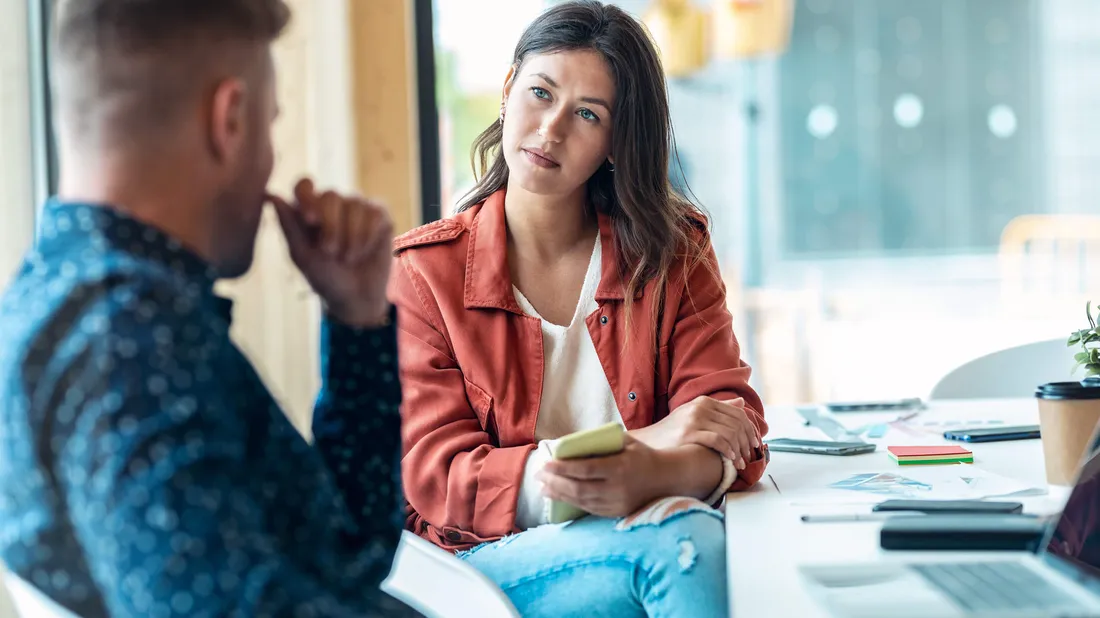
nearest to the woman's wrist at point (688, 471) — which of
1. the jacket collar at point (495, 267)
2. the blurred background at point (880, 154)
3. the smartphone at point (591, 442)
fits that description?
the smartphone at point (591, 442)

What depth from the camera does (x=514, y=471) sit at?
4.80 ft

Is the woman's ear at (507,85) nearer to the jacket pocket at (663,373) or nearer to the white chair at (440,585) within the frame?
the jacket pocket at (663,373)

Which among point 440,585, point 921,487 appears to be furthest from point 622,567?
point 921,487

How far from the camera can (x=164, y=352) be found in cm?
70

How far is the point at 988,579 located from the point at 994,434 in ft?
2.92

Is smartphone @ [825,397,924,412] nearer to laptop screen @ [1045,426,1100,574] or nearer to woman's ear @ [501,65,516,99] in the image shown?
woman's ear @ [501,65,516,99]

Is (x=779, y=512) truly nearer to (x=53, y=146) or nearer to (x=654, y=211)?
(x=654, y=211)

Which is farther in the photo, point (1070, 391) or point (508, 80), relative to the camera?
point (508, 80)

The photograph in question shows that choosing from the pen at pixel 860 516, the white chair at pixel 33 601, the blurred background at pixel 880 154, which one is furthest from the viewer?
the blurred background at pixel 880 154

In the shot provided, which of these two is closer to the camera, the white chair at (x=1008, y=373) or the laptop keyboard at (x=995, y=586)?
the laptop keyboard at (x=995, y=586)

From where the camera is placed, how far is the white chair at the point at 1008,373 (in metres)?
2.35

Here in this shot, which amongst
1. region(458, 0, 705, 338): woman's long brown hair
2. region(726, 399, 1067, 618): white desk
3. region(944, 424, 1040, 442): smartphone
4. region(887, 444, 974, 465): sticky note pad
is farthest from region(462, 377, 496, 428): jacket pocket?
region(944, 424, 1040, 442): smartphone

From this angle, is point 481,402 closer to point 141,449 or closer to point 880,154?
point 141,449

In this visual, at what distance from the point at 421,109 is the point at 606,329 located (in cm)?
237
